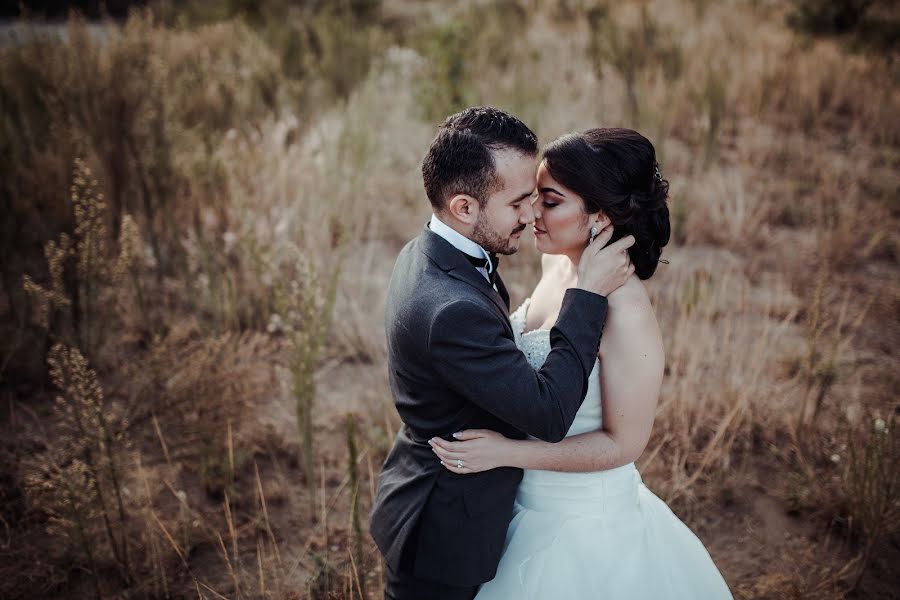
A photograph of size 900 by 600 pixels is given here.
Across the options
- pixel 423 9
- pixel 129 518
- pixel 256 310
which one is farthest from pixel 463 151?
pixel 423 9

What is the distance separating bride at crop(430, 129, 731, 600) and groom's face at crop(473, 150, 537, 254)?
0.19 meters

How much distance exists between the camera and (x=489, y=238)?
2.01 metres

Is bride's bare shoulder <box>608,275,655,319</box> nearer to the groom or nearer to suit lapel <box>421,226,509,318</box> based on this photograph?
the groom

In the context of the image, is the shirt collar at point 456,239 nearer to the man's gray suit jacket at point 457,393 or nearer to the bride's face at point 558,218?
the man's gray suit jacket at point 457,393

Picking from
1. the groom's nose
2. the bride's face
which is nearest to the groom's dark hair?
the groom's nose

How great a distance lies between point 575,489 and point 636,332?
0.53 m

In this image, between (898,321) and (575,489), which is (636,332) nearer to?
(575,489)

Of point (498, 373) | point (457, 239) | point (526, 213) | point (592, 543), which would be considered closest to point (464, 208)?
point (457, 239)

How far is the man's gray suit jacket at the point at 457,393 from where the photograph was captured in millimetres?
1747

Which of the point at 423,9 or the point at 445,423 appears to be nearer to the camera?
the point at 445,423

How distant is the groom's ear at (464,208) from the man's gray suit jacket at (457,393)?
0.09m

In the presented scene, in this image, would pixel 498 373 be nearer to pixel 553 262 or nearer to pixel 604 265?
pixel 604 265

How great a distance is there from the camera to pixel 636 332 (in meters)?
2.05

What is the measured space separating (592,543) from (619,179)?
110 cm
